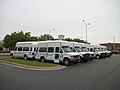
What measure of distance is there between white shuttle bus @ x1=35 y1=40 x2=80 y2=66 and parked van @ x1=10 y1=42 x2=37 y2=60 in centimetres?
188

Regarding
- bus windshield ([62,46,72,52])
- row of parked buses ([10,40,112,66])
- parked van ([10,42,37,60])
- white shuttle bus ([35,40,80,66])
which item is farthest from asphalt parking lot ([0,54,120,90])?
parked van ([10,42,37,60])

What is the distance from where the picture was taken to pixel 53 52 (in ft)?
60.0

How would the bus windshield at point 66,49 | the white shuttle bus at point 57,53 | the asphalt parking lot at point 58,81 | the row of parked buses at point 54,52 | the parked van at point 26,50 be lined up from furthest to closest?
1. the parked van at point 26,50
2. the bus windshield at point 66,49
3. the row of parked buses at point 54,52
4. the white shuttle bus at point 57,53
5. the asphalt parking lot at point 58,81

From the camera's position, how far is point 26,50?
74.9 feet

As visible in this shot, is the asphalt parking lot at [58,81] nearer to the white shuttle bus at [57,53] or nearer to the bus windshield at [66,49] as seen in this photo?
the white shuttle bus at [57,53]

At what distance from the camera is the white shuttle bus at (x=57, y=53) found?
17.1 metres

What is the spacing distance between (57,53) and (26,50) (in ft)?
21.7

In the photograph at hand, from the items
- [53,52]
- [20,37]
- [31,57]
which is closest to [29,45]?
[31,57]

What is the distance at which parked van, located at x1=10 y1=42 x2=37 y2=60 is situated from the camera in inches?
864

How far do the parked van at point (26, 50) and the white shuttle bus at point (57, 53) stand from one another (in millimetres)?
1882

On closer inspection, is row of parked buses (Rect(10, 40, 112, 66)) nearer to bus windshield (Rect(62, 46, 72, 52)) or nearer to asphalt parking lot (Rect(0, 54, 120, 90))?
bus windshield (Rect(62, 46, 72, 52))

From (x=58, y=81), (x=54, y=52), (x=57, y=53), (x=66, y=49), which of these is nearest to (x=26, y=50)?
(x=54, y=52)

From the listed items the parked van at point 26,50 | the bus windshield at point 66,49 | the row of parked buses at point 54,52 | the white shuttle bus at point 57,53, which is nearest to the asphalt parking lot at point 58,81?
the white shuttle bus at point 57,53

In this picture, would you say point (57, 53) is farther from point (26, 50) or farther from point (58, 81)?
point (58, 81)
